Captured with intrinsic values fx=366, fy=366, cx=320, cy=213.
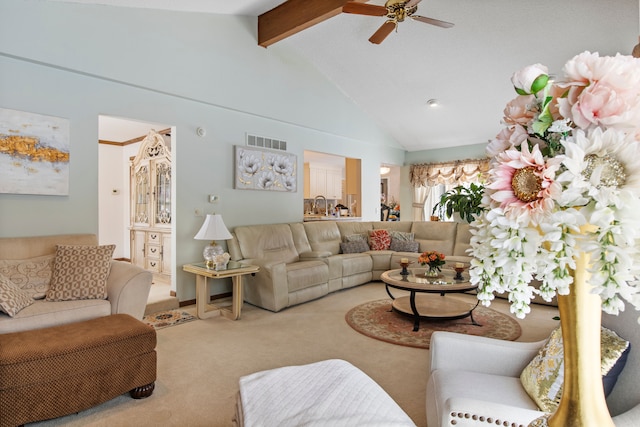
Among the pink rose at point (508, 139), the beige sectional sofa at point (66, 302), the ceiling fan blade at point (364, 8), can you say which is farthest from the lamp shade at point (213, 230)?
the pink rose at point (508, 139)

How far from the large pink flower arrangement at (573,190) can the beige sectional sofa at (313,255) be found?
373 cm

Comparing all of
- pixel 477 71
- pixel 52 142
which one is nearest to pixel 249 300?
pixel 52 142

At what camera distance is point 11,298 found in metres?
2.50

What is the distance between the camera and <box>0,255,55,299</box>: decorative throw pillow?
2857 mm

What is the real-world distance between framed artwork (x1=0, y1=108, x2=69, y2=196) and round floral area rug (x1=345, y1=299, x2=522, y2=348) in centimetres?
329

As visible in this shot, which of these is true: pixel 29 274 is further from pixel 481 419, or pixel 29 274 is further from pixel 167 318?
pixel 481 419

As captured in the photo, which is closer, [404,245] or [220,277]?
[220,277]

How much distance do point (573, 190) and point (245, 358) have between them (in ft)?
9.44

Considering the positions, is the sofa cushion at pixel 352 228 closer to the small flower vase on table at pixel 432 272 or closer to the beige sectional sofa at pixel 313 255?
the beige sectional sofa at pixel 313 255

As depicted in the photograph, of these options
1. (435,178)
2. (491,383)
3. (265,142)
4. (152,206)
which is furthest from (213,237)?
(435,178)

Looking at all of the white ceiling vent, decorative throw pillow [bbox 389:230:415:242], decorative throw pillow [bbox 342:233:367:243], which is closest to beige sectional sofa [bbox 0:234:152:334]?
the white ceiling vent

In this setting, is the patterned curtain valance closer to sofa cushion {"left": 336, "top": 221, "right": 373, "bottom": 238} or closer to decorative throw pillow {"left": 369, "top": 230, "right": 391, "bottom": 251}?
sofa cushion {"left": 336, "top": 221, "right": 373, "bottom": 238}

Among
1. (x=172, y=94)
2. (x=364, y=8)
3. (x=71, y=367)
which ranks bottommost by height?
(x=71, y=367)

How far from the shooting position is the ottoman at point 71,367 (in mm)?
1942
